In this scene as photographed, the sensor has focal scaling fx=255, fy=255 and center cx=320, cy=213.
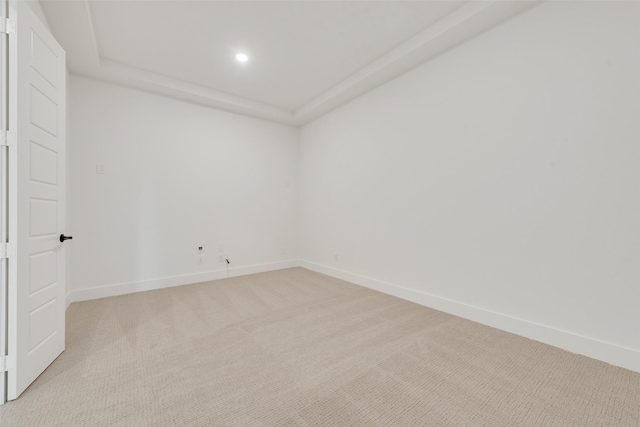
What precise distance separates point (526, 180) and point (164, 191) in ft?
14.2

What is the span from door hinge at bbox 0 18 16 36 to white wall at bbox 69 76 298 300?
2.00 meters

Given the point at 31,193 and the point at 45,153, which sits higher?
the point at 45,153

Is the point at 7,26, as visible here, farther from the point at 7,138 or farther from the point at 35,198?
the point at 35,198

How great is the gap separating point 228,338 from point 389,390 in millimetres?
1392

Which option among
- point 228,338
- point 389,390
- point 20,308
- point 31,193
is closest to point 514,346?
point 389,390

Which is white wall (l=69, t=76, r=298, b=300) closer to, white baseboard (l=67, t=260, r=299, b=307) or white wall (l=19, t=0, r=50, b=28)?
white baseboard (l=67, t=260, r=299, b=307)

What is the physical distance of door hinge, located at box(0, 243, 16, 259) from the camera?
4.82 feet

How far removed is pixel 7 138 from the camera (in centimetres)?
148

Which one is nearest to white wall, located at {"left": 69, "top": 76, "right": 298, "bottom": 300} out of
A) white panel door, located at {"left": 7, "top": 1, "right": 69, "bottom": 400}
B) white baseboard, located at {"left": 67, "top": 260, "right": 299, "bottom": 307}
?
white baseboard, located at {"left": 67, "top": 260, "right": 299, "bottom": 307}

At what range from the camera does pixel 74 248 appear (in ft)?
10.3

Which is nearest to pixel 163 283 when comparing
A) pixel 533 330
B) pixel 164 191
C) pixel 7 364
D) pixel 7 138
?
pixel 164 191

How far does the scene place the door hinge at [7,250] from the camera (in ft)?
4.82

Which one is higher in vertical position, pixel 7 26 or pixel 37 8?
pixel 37 8

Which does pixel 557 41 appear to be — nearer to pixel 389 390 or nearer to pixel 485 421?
pixel 485 421
